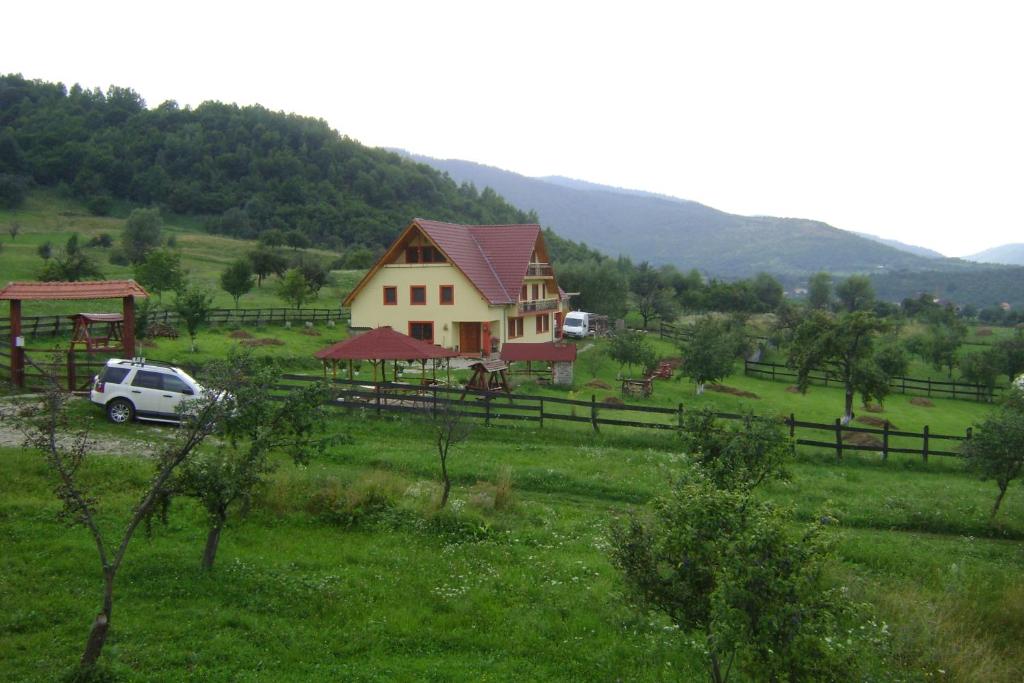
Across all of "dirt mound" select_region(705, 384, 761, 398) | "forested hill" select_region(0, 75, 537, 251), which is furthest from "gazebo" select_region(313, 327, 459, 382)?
"forested hill" select_region(0, 75, 537, 251)

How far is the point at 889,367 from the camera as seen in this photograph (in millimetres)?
44500

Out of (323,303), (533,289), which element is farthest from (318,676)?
(323,303)

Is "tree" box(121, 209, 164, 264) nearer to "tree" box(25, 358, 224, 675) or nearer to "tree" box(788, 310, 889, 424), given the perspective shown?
"tree" box(788, 310, 889, 424)

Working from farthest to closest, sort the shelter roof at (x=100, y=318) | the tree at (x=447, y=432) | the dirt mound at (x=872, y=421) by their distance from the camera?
1. the dirt mound at (x=872, y=421)
2. the shelter roof at (x=100, y=318)
3. the tree at (x=447, y=432)

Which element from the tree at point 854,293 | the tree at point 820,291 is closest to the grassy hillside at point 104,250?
the tree at point 820,291

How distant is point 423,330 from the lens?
135ft

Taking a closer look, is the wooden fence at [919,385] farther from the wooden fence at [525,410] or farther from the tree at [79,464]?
the tree at [79,464]

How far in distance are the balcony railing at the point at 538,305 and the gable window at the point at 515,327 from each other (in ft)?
2.52

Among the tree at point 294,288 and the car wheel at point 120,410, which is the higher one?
the tree at point 294,288

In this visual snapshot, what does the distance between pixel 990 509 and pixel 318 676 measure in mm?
15889

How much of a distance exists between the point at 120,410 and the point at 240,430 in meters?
11.9

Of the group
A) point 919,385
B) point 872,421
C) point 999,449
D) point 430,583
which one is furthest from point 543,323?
point 430,583

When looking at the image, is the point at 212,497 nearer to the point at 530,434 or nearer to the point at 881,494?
the point at 530,434

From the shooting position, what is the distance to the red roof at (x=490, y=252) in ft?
133
